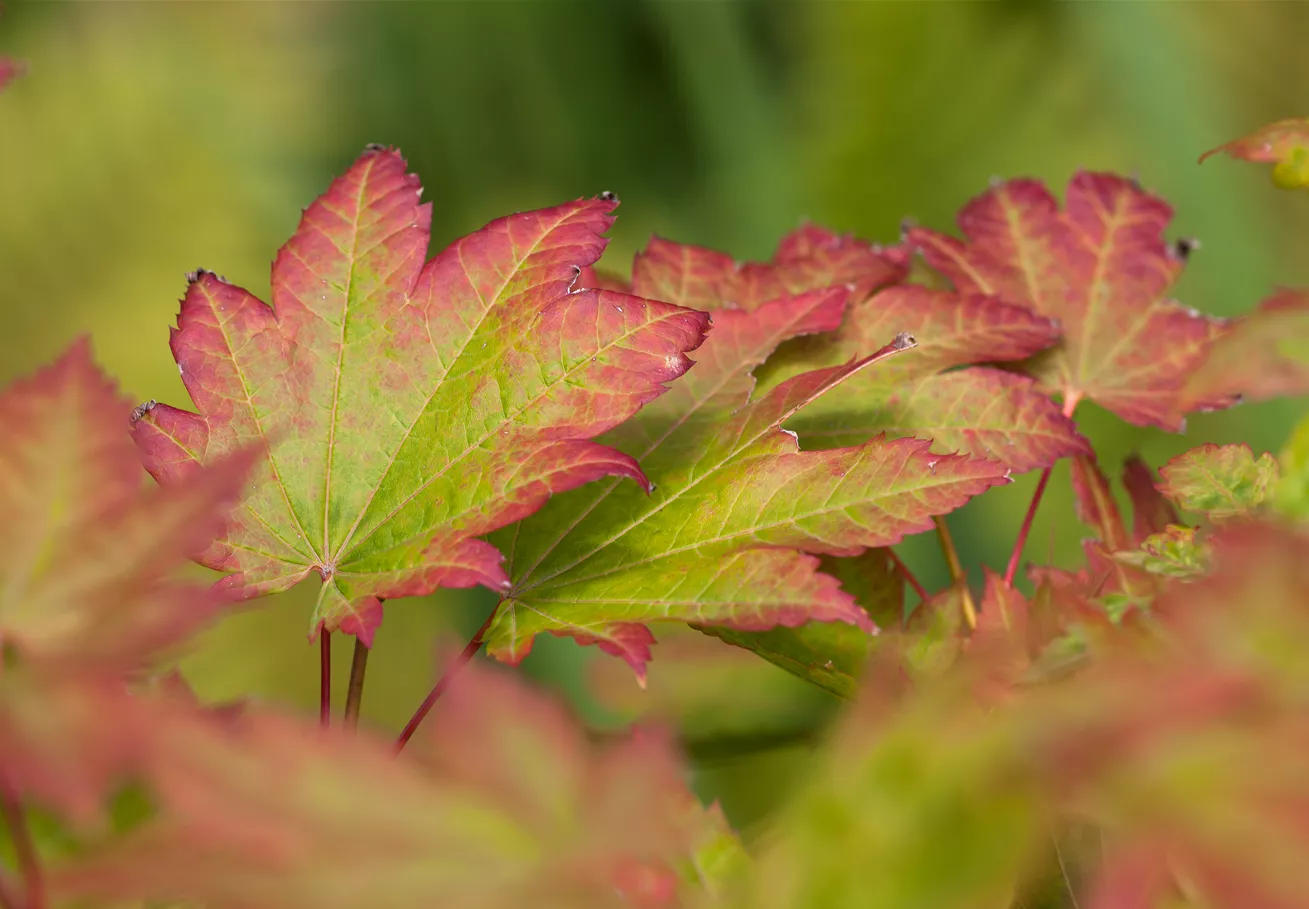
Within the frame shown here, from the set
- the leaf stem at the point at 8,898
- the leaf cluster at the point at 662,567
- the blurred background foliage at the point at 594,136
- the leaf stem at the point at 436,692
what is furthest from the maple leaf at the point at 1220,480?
the blurred background foliage at the point at 594,136

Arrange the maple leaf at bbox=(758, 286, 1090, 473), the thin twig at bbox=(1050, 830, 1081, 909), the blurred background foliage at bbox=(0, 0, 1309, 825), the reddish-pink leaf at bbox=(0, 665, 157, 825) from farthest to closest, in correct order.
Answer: the blurred background foliage at bbox=(0, 0, 1309, 825) < the maple leaf at bbox=(758, 286, 1090, 473) < the thin twig at bbox=(1050, 830, 1081, 909) < the reddish-pink leaf at bbox=(0, 665, 157, 825)

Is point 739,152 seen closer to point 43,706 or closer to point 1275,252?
point 1275,252

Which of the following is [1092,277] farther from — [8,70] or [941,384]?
[8,70]

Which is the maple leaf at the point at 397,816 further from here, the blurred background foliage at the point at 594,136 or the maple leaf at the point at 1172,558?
the blurred background foliage at the point at 594,136

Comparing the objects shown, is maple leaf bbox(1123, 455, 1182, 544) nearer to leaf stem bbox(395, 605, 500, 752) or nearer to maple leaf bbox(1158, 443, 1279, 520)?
maple leaf bbox(1158, 443, 1279, 520)

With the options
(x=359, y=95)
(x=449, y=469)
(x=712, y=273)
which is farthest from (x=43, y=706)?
(x=359, y=95)

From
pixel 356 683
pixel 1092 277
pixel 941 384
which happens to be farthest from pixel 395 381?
pixel 1092 277

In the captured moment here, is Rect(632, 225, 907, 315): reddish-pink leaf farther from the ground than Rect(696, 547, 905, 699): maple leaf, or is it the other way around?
Rect(632, 225, 907, 315): reddish-pink leaf

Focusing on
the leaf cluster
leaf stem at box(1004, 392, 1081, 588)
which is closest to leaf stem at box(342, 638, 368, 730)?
the leaf cluster
